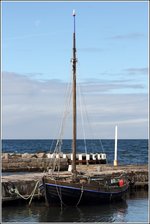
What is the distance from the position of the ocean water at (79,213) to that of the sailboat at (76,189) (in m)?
0.58

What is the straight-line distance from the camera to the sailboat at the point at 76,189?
33.5 meters

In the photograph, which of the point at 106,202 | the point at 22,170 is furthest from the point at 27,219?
the point at 22,170

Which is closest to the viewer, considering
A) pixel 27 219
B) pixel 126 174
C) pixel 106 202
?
pixel 27 219

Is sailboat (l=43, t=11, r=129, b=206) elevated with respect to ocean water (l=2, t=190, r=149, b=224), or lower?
elevated

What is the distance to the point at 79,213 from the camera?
31516mm

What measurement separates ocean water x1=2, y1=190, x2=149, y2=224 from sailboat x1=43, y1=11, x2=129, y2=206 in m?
0.58

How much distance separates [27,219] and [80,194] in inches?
218

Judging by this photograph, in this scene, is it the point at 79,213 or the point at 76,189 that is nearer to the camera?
the point at 79,213

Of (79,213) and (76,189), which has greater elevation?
(76,189)

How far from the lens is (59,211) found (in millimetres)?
32125

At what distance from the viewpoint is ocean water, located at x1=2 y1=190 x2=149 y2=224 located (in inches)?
1164

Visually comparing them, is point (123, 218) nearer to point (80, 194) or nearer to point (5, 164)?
point (80, 194)

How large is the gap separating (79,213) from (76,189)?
8.28ft

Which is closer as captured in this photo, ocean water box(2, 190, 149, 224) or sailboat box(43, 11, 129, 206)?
ocean water box(2, 190, 149, 224)
